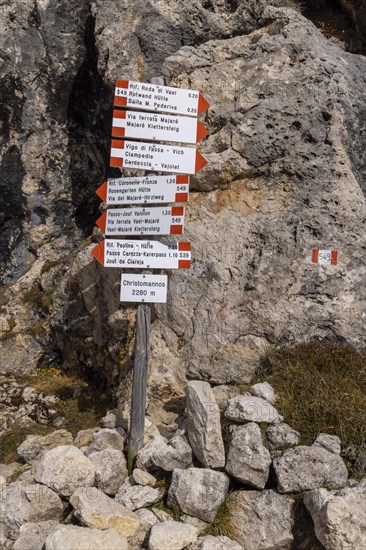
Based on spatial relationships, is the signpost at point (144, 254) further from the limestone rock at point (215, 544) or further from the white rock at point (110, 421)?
the limestone rock at point (215, 544)

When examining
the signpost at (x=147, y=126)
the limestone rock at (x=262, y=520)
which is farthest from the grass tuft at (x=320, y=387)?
the signpost at (x=147, y=126)

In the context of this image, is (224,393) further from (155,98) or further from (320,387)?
(155,98)

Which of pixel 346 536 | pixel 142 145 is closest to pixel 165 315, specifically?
pixel 142 145

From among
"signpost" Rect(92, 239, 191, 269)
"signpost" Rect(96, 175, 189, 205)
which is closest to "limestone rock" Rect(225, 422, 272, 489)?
"signpost" Rect(92, 239, 191, 269)

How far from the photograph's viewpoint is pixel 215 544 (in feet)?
16.1

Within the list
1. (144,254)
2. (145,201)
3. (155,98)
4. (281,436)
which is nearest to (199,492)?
(281,436)

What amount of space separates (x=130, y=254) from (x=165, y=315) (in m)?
1.53

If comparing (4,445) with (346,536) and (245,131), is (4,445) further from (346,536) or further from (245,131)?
(245,131)

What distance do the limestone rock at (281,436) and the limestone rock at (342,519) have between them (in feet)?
2.69

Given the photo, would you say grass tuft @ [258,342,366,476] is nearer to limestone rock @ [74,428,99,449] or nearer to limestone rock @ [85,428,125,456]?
limestone rock @ [85,428,125,456]

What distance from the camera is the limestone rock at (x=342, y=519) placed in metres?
4.65

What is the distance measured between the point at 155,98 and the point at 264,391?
3798 millimetres

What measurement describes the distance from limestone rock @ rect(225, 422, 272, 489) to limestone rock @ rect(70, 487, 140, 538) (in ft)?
3.69

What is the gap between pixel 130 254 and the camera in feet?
21.1
